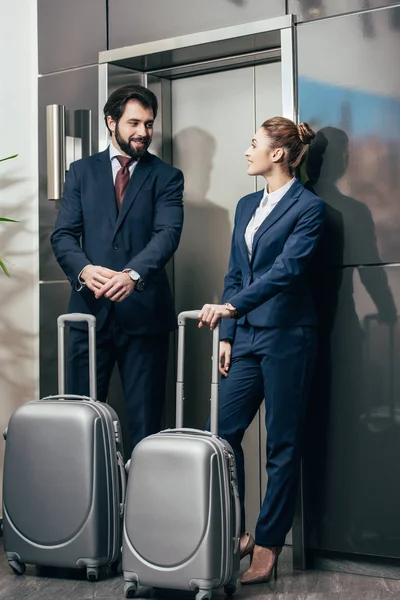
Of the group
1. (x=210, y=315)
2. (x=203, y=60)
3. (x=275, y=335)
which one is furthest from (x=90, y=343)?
(x=203, y=60)

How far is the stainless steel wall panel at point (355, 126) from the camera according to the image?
326cm

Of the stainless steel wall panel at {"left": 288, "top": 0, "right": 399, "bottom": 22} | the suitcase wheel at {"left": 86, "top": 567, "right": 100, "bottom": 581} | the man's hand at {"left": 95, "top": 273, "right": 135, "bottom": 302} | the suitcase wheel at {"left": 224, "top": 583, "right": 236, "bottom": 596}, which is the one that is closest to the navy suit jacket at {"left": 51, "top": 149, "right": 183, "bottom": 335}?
the man's hand at {"left": 95, "top": 273, "right": 135, "bottom": 302}

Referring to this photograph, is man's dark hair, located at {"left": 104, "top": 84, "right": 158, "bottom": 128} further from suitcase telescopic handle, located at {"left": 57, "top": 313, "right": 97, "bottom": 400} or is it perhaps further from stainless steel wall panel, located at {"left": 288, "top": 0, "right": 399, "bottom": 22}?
suitcase telescopic handle, located at {"left": 57, "top": 313, "right": 97, "bottom": 400}

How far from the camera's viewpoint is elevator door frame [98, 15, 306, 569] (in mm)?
3441

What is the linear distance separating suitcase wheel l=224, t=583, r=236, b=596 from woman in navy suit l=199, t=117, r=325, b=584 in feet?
0.43

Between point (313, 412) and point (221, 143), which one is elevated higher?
point (221, 143)

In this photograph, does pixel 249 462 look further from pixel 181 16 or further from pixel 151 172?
pixel 181 16

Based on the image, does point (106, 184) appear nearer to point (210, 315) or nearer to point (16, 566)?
point (210, 315)

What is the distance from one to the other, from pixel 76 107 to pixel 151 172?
2.01 ft

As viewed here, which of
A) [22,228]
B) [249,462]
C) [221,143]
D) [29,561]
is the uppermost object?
[221,143]

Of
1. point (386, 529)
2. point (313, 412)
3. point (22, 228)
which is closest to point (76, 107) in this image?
point (22, 228)

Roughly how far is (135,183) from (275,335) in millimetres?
877

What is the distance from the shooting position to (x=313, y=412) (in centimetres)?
343

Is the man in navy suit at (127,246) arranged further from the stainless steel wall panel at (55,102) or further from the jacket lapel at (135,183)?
the stainless steel wall panel at (55,102)
